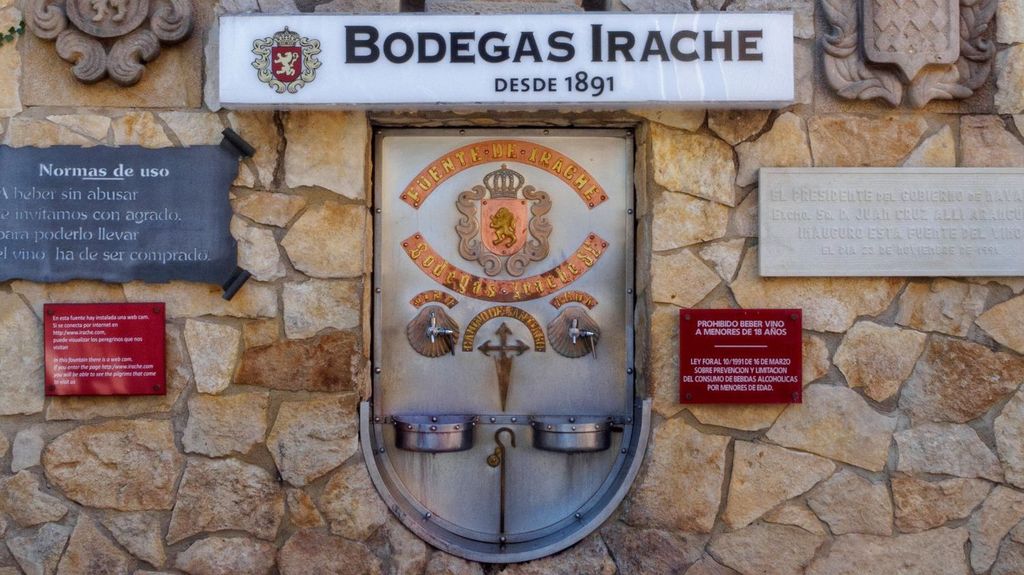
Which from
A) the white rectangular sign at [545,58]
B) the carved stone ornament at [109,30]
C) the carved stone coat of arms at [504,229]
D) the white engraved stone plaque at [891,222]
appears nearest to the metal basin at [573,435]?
the carved stone coat of arms at [504,229]

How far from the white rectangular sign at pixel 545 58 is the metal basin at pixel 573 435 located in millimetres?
1339

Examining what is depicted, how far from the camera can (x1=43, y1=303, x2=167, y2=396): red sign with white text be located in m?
3.95

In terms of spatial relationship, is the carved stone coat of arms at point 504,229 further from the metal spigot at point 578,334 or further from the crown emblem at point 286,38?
the crown emblem at point 286,38

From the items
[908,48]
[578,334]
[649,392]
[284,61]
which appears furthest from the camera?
[578,334]

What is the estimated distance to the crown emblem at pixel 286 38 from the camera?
12.4ft

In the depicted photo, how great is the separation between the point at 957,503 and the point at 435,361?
88.7 inches

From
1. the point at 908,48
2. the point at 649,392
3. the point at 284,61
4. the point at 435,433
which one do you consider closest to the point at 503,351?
the point at 435,433

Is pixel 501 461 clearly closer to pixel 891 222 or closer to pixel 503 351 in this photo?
pixel 503 351

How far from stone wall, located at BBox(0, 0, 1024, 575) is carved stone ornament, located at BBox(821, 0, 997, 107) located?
88mm

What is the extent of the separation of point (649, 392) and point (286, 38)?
2.05 m

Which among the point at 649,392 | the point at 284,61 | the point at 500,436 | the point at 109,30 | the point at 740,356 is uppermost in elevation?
the point at 109,30

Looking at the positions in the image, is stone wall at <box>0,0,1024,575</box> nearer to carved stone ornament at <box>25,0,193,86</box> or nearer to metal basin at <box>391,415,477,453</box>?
carved stone ornament at <box>25,0,193,86</box>

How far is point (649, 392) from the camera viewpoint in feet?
13.2

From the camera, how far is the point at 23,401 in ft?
13.0
